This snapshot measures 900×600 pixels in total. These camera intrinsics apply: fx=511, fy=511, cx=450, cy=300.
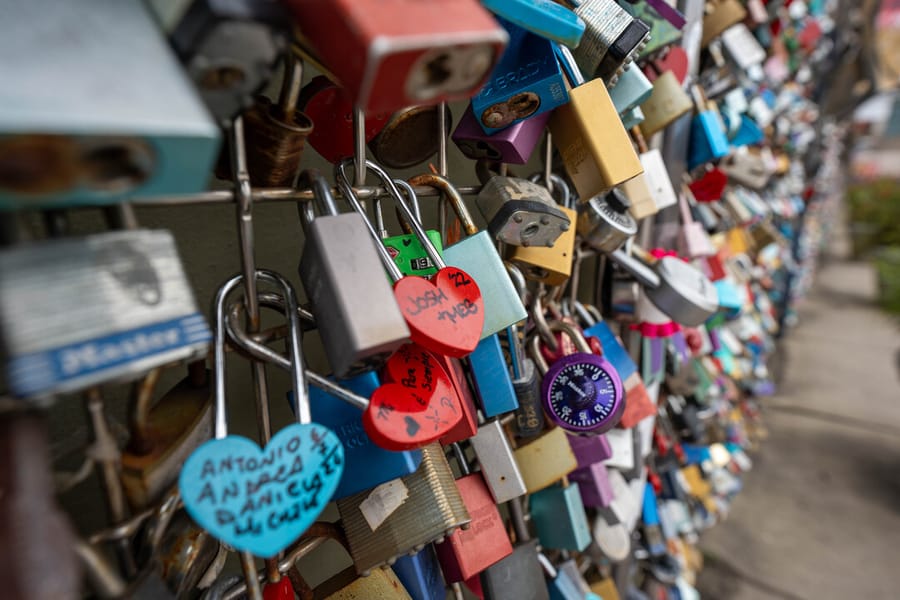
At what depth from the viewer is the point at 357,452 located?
0.41 m

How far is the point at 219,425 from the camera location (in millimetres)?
319

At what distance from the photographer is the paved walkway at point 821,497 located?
165cm

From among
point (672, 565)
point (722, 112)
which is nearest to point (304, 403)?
point (722, 112)

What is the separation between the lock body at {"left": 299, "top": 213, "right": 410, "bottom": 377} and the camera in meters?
0.30

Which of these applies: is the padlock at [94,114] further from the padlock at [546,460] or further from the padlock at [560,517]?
the padlock at [560,517]

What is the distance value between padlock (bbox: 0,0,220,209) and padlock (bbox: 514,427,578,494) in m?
0.48

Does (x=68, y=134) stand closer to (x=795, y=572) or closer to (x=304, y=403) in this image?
(x=304, y=403)

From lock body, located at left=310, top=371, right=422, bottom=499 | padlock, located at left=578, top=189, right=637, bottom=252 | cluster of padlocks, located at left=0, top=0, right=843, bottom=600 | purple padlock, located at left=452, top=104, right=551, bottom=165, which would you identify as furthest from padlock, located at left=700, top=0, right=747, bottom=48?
lock body, located at left=310, top=371, right=422, bottom=499

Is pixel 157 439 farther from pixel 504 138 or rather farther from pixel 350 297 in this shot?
pixel 504 138

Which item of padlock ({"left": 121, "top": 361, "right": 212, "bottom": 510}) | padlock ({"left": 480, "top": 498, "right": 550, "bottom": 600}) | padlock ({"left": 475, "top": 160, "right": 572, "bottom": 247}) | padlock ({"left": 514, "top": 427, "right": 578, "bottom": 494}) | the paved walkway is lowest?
the paved walkway

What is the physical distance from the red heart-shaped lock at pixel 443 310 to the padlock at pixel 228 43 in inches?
6.2

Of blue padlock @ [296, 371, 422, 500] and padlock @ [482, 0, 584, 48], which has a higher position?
padlock @ [482, 0, 584, 48]

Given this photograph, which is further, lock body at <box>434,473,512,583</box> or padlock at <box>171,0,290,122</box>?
lock body at <box>434,473,512,583</box>

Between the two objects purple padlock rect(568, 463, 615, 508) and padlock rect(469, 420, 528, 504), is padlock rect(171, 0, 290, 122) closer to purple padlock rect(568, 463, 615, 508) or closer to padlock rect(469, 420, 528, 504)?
padlock rect(469, 420, 528, 504)
